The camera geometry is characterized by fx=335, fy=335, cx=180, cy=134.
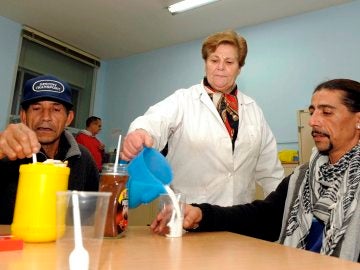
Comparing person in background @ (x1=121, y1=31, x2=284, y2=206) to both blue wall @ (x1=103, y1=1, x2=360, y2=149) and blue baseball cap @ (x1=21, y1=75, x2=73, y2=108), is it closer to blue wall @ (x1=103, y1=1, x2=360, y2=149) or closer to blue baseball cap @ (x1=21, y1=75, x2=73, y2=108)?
blue baseball cap @ (x1=21, y1=75, x2=73, y2=108)

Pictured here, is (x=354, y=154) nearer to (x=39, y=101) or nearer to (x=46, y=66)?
(x=39, y=101)

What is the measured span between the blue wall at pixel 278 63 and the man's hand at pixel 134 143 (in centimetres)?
268

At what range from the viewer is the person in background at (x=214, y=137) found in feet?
5.04

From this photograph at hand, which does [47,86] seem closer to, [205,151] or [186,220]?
[205,151]

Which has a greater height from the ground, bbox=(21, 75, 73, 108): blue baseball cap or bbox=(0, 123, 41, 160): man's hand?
bbox=(21, 75, 73, 108): blue baseball cap

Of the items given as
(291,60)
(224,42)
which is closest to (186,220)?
(224,42)

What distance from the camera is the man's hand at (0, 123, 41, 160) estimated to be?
77 cm

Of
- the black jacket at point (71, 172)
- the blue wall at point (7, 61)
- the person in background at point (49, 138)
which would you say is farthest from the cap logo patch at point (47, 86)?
the blue wall at point (7, 61)

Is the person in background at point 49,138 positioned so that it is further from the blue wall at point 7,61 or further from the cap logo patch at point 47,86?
the blue wall at point 7,61

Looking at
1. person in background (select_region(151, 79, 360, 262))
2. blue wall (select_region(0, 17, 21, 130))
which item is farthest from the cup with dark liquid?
blue wall (select_region(0, 17, 21, 130))

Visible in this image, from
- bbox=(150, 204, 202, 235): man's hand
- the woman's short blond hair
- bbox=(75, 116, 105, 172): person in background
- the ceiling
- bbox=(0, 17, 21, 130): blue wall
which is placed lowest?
bbox=(150, 204, 202, 235): man's hand

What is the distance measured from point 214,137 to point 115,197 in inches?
33.8

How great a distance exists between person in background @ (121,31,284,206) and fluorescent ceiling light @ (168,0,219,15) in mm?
1955

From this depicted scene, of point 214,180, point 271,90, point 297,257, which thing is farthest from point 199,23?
point 297,257
